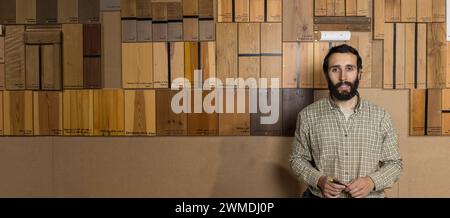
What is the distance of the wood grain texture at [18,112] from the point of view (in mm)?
2518

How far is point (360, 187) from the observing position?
1.57m

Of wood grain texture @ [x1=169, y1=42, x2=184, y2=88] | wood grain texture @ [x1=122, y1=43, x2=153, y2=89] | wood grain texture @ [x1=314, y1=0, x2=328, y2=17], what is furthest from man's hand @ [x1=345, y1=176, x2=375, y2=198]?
wood grain texture @ [x1=122, y1=43, x2=153, y2=89]

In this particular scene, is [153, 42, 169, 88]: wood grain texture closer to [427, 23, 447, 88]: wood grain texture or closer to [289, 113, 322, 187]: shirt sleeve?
[289, 113, 322, 187]: shirt sleeve

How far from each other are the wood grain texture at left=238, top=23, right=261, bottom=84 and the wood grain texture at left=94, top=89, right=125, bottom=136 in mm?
802

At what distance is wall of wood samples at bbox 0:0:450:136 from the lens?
2.37 metres

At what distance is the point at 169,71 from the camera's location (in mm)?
2439

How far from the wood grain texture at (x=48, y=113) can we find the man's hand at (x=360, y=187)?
72.7 inches

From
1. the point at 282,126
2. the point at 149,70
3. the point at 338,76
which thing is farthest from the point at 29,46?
the point at 338,76

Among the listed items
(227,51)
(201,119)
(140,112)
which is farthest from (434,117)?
(140,112)

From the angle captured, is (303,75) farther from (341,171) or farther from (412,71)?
(341,171)

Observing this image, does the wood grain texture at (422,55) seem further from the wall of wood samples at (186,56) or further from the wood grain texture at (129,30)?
the wood grain texture at (129,30)

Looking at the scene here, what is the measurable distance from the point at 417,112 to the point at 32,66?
97.2 inches

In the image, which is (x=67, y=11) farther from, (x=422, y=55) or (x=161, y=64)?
(x=422, y=55)

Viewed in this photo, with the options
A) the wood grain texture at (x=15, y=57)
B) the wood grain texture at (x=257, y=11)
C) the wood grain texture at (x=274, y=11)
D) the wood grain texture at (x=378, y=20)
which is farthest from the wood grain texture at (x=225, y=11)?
the wood grain texture at (x=15, y=57)
